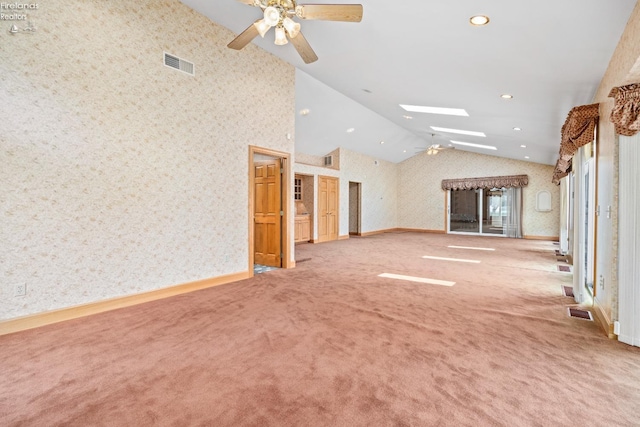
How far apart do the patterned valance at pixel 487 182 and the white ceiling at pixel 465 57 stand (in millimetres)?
3861

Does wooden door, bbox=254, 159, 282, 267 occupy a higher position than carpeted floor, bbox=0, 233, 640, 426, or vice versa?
wooden door, bbox=254, 159, 282, 267

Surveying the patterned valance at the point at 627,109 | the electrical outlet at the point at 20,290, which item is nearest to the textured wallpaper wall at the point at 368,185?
the electrical outlet at the point at 20,290

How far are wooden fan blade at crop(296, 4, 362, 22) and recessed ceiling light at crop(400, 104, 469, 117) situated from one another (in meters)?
3.94

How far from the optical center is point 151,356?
243 centimetres

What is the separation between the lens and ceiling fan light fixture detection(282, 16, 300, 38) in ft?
8.95

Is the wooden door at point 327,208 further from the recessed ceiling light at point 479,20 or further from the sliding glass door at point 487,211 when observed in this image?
the recessed ceiling light at point 479,20

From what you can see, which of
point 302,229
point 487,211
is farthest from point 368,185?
point 487,211

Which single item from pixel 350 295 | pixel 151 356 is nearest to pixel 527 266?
→ pixel 350 295

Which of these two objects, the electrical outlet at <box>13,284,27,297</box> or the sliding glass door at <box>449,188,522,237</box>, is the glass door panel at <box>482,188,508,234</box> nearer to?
the sliding glass door at <box>449,188,522,237</box>

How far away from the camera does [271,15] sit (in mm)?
2570

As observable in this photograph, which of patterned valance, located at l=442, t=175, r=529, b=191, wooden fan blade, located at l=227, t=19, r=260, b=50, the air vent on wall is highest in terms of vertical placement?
the air vent on wall

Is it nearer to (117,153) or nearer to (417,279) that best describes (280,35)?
(117,153)

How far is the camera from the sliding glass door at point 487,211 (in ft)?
37.0

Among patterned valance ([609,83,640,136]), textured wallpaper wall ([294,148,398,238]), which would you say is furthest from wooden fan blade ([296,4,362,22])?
textured wallpaper wall ([294,148,398,238])
